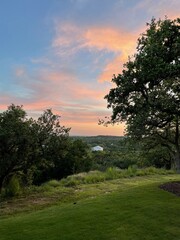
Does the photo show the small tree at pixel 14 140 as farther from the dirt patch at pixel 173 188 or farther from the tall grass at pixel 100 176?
the dirt patch at pixel 173 188

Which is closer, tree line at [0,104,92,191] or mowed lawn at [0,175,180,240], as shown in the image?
mowed lawn at [0,175,180,240]

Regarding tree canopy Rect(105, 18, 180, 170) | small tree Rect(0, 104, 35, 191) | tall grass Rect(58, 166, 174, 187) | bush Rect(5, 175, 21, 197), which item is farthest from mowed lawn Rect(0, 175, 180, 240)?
tall grass Rect(58, 166, 174, 187)

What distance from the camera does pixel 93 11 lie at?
1717cm

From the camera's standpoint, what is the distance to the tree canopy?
13617 mm

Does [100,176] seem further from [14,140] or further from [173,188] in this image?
[173,188]

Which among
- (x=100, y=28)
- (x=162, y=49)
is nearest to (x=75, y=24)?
(x=100, y=28)

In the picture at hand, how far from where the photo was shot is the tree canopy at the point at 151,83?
13617mm

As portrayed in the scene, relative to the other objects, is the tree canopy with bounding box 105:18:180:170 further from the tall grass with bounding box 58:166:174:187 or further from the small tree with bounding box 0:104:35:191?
the tall grass with bounding box 58:166:174:187

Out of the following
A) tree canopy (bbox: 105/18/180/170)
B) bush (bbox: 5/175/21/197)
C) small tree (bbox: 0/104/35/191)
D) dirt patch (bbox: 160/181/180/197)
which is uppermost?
tree canopy (bbox: 105/18/180/170)

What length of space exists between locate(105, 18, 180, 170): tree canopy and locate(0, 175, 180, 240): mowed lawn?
4269 mm

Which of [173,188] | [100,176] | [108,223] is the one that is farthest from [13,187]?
[108,223]

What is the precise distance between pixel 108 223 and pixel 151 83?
7.54m

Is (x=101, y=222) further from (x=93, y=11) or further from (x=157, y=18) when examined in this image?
(x=93, y=11)

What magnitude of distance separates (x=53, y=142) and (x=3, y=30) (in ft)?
26.5
